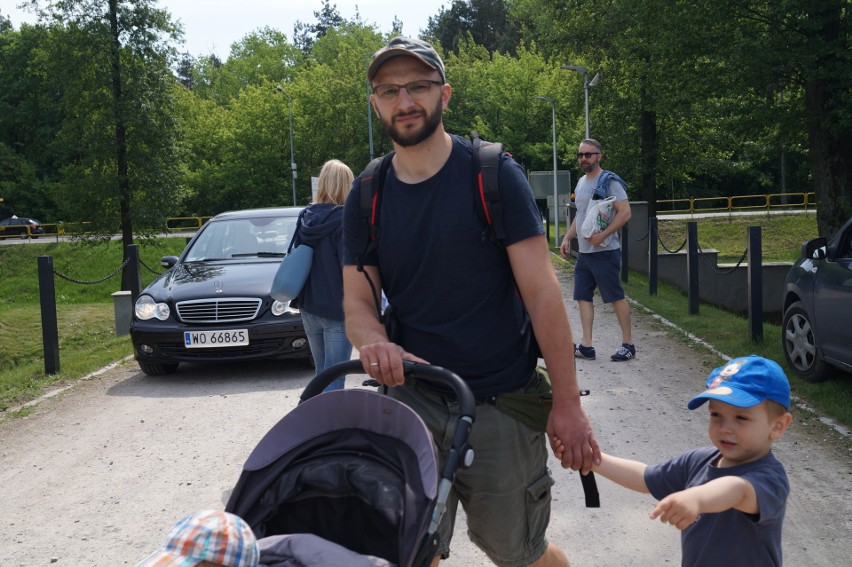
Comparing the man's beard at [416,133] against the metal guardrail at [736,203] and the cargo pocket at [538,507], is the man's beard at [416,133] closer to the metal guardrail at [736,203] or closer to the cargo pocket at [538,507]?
the cargo pocket at [538,507]

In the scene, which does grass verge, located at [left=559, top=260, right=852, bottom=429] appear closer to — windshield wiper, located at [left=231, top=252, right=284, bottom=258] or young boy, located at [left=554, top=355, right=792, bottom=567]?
young boy, located at [left=554, top=355, right=792, bottom=567]

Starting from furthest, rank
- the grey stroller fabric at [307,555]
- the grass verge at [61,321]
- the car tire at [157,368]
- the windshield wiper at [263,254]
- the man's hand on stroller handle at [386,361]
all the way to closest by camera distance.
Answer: the windshield wiper at [263,254]
the grass verge at [61,321]
the car tire at [157,368]
the man's hand on stroller handle at [386,361]
the grey stroller fabric at [307,555]

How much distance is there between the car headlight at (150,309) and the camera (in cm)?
973

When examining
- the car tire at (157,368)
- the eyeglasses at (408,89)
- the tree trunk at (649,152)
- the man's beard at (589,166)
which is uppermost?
the tree trunk at (649,152)

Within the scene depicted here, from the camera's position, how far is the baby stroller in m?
2.59

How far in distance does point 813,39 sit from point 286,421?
1583cm

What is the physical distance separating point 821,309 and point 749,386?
5595 millimetres

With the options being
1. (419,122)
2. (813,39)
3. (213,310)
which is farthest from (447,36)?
(419,122)

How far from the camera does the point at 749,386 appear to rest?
2.76 m

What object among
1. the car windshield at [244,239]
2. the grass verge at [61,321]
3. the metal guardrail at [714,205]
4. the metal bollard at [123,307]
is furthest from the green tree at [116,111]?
the car windshield at [244,239]

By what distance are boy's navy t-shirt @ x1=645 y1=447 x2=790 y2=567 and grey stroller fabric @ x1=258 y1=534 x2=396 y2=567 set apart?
1052 mm

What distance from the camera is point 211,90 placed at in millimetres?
94938

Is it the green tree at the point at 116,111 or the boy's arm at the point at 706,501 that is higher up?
the green tree at the point at 116,111

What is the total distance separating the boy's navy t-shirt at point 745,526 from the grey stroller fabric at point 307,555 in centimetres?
105
